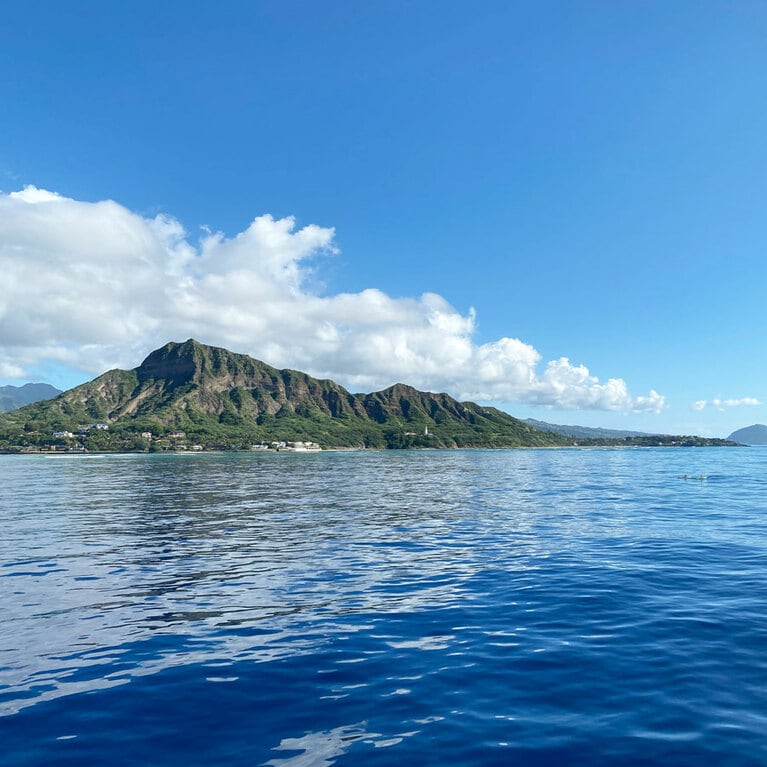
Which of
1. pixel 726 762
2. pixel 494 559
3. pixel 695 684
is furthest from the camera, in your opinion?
pixel 494 559

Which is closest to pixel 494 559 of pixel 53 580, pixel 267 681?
pixel 267 681

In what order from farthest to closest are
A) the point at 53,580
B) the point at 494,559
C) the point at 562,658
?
the point at 494,559 → the point at 53,580 → the point at 562,658

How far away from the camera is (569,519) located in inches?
1864

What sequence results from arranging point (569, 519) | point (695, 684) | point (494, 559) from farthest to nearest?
point (569, 519) → point (494, 559) → point (695, 684)

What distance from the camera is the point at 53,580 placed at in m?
27.0

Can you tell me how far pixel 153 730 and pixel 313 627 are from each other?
7.50m

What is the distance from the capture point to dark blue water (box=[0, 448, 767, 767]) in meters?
11.4

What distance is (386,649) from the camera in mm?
16797

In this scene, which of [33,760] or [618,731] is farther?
[618,731]

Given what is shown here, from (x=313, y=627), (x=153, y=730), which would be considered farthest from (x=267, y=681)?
(x=313, y=627)

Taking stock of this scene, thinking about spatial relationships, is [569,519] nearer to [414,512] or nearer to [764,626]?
[414,512]

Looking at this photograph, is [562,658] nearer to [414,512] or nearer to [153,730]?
[153,730]

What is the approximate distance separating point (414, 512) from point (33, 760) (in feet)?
148

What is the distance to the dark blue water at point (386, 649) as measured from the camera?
450 inches
